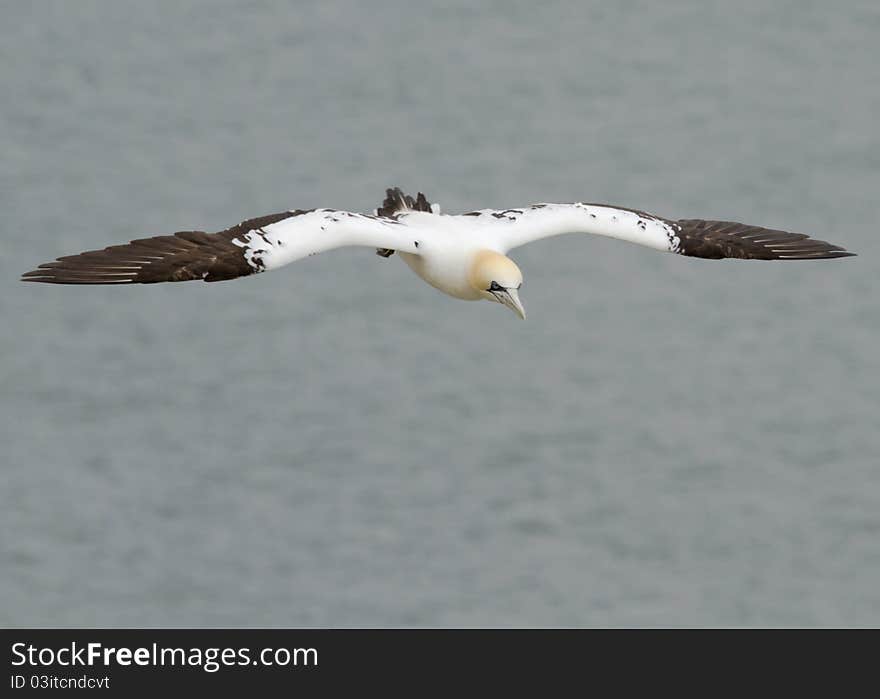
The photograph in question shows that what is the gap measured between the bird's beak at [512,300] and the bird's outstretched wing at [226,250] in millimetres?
1380

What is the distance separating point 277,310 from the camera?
40.7 m

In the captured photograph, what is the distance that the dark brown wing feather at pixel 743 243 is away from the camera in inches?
1219

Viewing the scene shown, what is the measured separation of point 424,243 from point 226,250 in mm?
2993

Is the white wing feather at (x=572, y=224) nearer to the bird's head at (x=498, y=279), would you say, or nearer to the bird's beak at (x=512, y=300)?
the bird's head at (x=498, y=279)

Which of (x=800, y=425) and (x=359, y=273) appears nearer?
(x=800, y=425)

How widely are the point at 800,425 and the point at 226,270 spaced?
49.3ft

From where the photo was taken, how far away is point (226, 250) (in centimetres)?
2706

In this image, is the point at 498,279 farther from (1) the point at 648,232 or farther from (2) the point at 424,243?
(1) the point at 648,232

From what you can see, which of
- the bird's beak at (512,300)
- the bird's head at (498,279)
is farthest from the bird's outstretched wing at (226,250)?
the bird's beak at (512,300)

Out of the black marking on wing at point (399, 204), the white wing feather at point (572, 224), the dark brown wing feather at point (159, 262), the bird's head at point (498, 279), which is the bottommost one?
the dark brown wing feather at point (159, 262)

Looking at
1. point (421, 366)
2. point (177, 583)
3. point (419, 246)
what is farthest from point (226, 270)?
point (421, 366)

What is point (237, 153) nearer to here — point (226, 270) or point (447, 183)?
point (447, 183)

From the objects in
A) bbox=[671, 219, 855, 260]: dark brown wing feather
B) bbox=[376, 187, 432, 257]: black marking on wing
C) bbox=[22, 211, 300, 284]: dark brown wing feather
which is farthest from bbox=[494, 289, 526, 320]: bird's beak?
bbox=[671, 219, 855, 260]: dark brown wing feather

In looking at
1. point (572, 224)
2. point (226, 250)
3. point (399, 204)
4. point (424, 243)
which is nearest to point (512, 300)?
point (424, 243)
